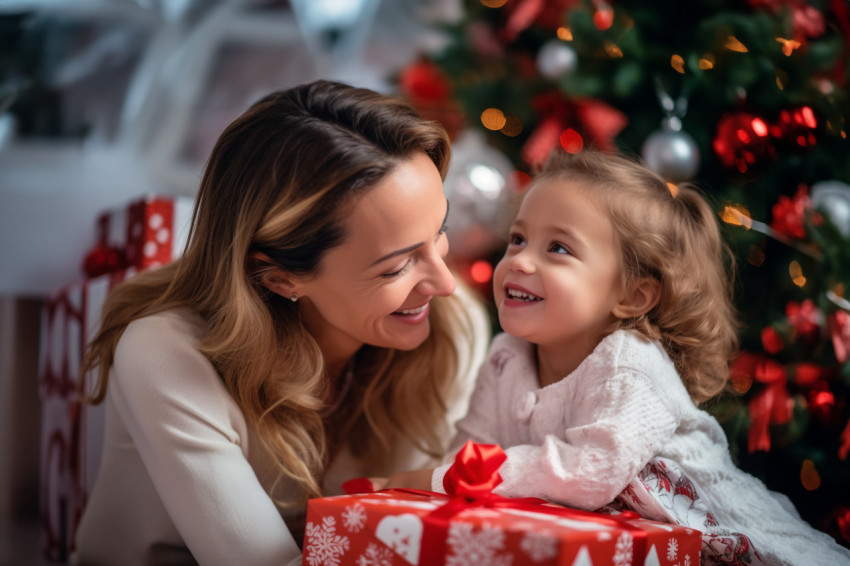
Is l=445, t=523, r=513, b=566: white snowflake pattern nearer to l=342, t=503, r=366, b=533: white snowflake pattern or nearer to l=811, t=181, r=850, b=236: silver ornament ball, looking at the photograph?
l=342, t=503, r=366, b=533: white snowflake pattern

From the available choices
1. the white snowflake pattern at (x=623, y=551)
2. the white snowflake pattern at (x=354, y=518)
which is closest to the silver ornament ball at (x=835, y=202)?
the white snowflake pattern at (x=623, y=551)

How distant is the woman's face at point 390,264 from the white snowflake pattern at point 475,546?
0.44m

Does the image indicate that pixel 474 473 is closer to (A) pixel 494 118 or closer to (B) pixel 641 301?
(B) pixel 641 301

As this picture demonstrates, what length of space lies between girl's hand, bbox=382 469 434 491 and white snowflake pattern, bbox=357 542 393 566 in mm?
226

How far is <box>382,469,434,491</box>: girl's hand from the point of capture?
46.2 inches

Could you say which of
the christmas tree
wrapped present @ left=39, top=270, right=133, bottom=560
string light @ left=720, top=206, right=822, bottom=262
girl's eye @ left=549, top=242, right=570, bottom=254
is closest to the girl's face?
girl's eye @ left=549, top=242, right=570, bottom=254

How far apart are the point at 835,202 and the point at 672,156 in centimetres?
32

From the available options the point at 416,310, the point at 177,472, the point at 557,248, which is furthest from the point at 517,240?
the point at 177,472

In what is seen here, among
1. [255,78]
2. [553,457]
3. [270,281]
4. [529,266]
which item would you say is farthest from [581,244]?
[255,78]

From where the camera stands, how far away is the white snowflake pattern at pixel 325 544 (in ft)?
3.19

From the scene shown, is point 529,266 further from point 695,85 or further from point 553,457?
point 695,85

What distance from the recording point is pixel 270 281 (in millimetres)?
1276

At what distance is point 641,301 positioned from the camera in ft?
4.28

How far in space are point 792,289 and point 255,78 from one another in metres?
1.88
